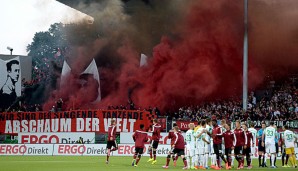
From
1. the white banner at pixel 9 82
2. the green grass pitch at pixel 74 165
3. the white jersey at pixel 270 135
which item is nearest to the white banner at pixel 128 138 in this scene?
the green grass pitch at pixel 74 165

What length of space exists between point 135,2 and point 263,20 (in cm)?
1510

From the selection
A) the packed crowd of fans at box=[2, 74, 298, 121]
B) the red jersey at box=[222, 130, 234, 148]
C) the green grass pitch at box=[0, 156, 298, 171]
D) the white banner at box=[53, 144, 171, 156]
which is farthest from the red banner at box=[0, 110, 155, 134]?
the red jersey at box=[222, 130, 234, 148]

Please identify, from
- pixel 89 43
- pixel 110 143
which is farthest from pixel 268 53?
pixel 110 143

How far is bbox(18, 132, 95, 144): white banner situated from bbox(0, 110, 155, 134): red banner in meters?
1.17

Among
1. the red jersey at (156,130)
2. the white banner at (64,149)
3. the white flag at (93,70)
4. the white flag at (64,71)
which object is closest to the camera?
the red jersey at (156,130)

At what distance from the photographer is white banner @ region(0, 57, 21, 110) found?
62875mm

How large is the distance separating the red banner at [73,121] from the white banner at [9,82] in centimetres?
822

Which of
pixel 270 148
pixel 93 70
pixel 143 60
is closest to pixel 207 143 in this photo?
pixel 270 148

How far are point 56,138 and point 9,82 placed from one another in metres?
13.4

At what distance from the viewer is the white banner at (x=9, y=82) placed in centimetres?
6288

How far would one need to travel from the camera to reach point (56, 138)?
171ft

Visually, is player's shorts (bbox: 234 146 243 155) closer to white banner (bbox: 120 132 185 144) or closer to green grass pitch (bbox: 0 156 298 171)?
green grass pitch (bbox: 0 156 298 171)

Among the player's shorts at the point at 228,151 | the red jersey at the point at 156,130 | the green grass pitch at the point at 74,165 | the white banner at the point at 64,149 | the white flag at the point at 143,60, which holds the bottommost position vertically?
the green grass pitch at the point at 74,165

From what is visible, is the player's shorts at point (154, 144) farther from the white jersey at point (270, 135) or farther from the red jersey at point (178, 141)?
the white jersey at point (270, 135)
